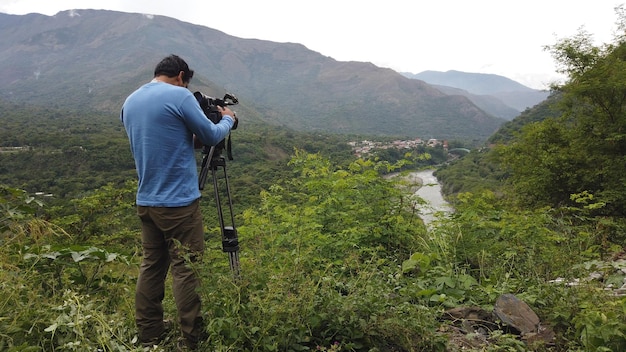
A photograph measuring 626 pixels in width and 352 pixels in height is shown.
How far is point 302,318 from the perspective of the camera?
6.14ft

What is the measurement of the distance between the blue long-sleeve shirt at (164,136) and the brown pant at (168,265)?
3.5 inches

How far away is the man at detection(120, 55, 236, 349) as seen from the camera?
1.98 m

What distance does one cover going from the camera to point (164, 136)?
6.51ft

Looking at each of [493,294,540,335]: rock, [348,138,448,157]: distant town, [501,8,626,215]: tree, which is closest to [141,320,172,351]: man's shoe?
[493,294,540,335]: rock

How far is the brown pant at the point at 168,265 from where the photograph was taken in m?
2.00

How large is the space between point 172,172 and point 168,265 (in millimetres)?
637

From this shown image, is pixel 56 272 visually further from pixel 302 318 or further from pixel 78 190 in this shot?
pixel 78 190

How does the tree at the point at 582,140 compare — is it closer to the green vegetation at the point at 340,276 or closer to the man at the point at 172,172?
the green vegetation at the point at 340,276

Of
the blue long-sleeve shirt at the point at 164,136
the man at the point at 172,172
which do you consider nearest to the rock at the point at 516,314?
the man at the point at 172,172

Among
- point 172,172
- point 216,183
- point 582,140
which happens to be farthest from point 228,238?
point 582,140

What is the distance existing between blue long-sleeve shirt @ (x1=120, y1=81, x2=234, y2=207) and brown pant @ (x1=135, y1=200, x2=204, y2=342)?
0.09m

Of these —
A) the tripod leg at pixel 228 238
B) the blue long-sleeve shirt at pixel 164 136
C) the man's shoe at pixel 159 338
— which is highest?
the blue long-sleeve shirt at pixel 164 136

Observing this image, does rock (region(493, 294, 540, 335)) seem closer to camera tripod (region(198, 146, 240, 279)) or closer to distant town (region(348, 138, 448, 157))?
camera tripod (region(198, 146, 240, 279))

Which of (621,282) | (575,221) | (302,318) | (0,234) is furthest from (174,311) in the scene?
(575,221)
